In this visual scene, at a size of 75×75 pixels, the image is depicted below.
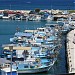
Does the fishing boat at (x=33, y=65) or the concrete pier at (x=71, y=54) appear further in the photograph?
the fishing boat at (x=33, y=65)

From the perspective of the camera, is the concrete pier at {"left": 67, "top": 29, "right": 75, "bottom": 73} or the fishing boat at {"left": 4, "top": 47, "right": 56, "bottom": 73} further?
the fishing boat at {"left": 4, "top": 47, "right": 56, "bottom": 73}
